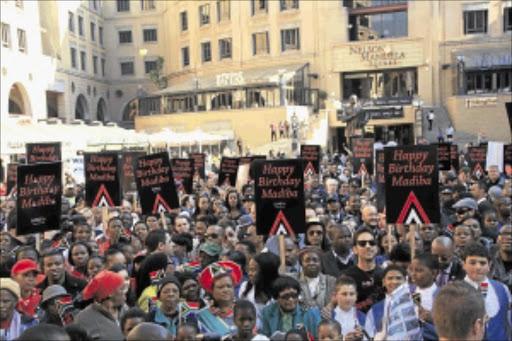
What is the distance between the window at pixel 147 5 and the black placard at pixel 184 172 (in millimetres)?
51928

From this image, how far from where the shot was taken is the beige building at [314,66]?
43781 mm

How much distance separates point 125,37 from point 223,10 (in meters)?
15.4

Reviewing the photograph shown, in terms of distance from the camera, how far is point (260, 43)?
51.5m

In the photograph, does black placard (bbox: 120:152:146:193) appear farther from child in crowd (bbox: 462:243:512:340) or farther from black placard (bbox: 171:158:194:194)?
child in crowd (bbox: 462:243:512:340)

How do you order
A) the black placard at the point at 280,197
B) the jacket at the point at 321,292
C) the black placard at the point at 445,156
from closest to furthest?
the jacket at the point at 321,292
the black placard at the point at 280,197
the black placard at the point at 445,156

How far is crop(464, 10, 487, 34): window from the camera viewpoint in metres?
45.2

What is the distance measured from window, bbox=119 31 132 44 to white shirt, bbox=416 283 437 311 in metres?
61.6

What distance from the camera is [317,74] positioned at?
48.6 metres

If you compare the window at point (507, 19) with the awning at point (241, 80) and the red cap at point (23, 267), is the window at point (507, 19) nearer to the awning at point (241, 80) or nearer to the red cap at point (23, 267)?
the awning at point (241, 80)

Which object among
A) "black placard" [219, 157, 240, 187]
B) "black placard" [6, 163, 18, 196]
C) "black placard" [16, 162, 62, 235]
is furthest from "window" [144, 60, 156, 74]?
"black placard" [16, 162, 62, 235]

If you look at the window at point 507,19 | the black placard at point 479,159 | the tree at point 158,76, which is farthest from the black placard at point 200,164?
the tree at point 158,76

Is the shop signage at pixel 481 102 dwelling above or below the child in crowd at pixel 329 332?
above

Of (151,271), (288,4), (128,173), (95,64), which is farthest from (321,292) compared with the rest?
(95,64)

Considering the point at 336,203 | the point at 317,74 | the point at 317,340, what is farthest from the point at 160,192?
the point at 317,74
